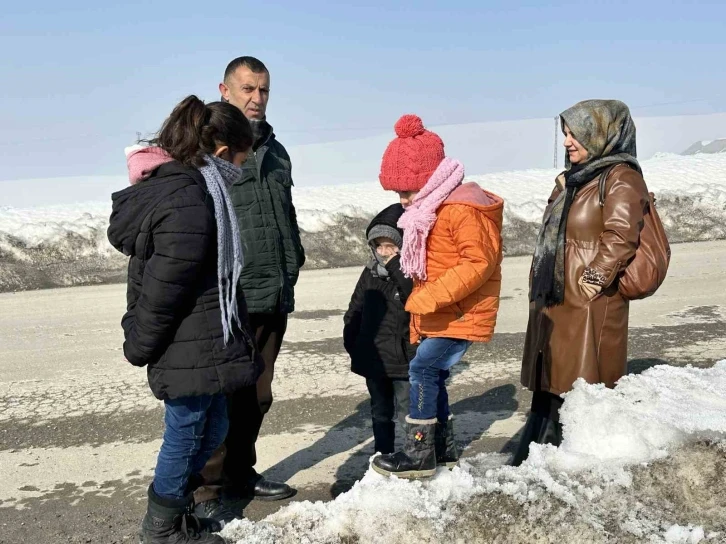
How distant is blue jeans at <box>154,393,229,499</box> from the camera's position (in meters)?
2.95

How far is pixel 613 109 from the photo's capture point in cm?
363

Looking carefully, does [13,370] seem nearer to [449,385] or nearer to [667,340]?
[449,385]

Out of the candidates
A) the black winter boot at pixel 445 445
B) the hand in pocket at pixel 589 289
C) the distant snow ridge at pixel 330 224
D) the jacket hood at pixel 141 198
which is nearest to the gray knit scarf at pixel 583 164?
the hand in pocket at pixel 589 289

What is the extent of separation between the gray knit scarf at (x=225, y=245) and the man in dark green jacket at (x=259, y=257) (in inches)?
34.7

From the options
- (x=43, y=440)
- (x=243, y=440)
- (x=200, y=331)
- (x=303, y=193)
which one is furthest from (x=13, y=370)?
(x=303, y=193)

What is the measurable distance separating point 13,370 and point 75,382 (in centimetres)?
76

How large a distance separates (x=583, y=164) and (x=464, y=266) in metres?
0.81

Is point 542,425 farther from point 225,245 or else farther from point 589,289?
point 225,245

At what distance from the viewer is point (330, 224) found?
1282 cm

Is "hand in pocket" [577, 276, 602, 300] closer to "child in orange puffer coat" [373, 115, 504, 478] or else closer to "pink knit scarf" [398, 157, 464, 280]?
"child in orange puffer coat" [373, 115, 504, 478]

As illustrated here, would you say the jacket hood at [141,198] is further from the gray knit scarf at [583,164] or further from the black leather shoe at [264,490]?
the gray knit scarf at [583,164]

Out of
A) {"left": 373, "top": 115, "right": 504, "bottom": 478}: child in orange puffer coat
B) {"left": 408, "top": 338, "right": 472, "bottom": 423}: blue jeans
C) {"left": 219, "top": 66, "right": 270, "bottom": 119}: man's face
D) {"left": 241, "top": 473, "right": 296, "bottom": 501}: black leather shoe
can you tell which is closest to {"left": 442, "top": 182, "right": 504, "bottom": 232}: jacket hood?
{"left": 373, "top": 115, "right": 504, "bottom": 478}: child in orange puffer coat

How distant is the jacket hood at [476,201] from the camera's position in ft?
11.6

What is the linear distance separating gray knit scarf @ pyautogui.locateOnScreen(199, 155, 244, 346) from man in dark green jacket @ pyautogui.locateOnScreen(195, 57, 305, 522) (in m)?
0.88
